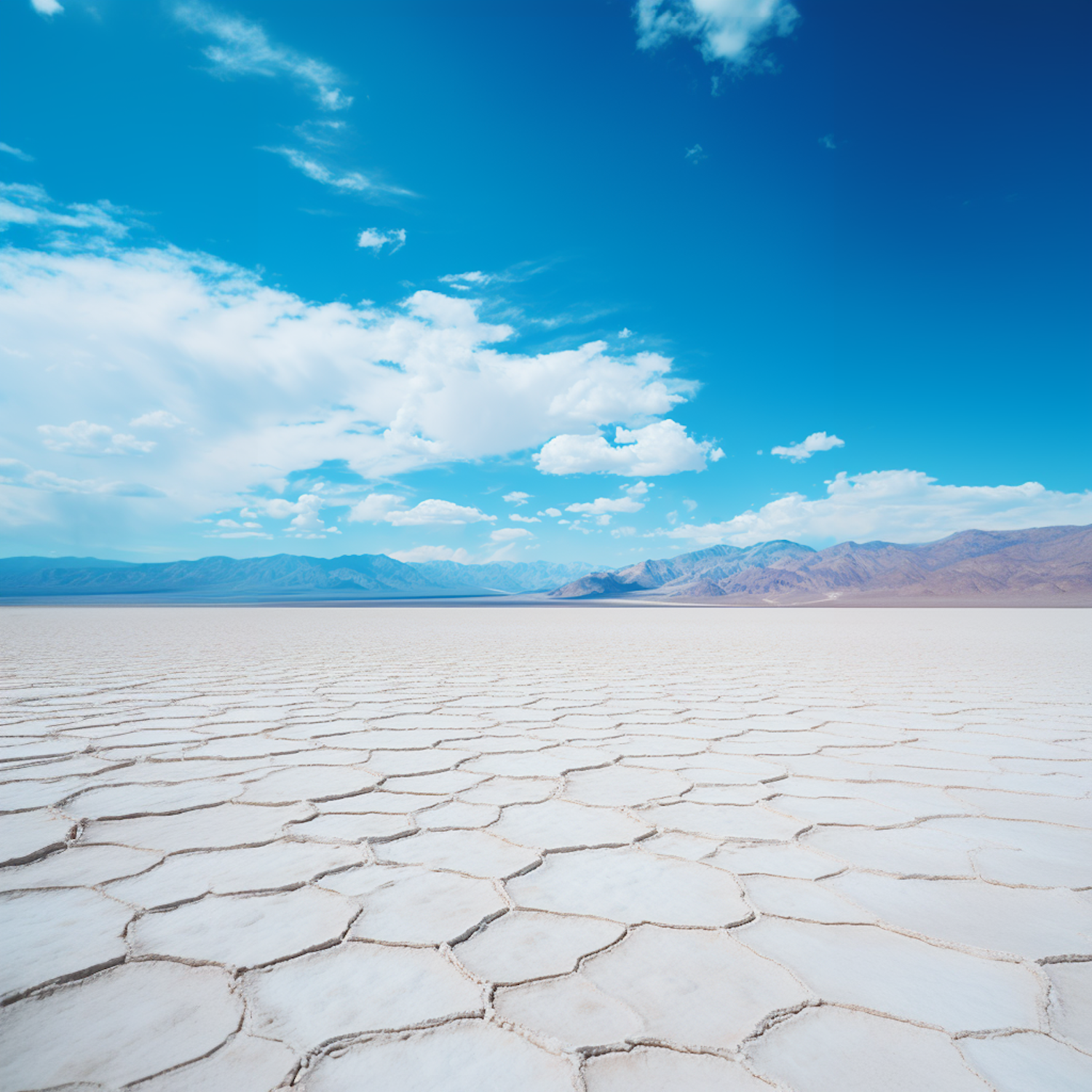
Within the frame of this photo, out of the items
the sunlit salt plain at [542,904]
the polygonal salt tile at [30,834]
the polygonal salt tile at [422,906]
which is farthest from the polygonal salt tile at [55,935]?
the polygonal salt tile at [422,906]

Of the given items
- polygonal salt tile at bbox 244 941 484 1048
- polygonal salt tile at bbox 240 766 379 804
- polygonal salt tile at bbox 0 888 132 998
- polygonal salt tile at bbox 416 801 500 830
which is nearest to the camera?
polygonal salt tile at bbox 244 941 484 1048

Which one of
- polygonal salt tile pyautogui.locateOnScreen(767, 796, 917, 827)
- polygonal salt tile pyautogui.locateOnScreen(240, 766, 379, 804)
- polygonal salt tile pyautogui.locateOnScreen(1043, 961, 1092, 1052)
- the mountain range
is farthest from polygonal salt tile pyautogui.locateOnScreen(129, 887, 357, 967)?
the mountain range

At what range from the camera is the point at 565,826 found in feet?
5.28

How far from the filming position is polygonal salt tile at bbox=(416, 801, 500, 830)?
1.61 m

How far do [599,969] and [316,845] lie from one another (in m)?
0.81

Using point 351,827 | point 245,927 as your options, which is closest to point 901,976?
point 245,927

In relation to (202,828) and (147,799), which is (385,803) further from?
(147,799)

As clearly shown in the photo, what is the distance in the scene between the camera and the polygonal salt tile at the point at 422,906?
107 centimetres

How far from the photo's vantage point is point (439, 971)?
0.97m

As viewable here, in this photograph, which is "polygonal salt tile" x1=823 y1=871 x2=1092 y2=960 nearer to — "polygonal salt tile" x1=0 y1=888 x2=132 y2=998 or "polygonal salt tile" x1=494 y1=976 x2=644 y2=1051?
"polygonal salt tile" x1=494 y1=976 x2=644 y2=1051

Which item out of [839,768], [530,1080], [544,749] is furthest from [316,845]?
[839,768]

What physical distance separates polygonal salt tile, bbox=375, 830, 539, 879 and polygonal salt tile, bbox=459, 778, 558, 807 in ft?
0.86

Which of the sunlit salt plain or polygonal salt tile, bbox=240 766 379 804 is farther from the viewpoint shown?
polygonal salt tile, bbox=240 766 379 804

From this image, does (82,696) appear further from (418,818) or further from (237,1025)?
(237,1025)
